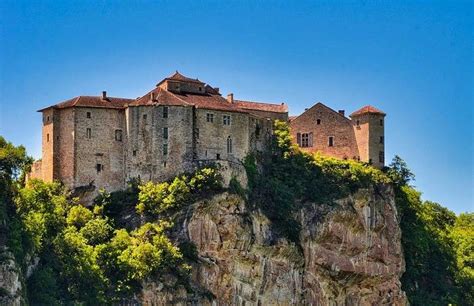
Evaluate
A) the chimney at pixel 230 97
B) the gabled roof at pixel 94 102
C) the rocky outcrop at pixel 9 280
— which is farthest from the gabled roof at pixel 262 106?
the rocky outcrop at pixel 9 280

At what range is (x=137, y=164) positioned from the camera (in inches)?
3462

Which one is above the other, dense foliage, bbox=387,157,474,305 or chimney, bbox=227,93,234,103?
chimney, bbox=227,93,234,103

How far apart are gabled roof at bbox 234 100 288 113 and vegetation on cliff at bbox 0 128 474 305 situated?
3053mm

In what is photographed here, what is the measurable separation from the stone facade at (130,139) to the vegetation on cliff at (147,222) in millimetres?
1239

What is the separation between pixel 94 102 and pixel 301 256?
65.0ft

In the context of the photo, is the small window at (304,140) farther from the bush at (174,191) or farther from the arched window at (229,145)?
the bush at (174,191)

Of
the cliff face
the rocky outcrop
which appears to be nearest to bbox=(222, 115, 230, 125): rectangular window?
the cliff face

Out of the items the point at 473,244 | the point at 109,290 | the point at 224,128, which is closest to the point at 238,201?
the point at 224,128

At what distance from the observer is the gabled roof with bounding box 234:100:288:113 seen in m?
97.7

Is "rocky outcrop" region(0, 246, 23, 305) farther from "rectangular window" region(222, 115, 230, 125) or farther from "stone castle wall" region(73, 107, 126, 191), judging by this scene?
"rectangular window" region(222, 115, 230, 125)

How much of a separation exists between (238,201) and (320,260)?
9.42 metres

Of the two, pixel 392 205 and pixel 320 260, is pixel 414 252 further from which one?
pixel 320 260

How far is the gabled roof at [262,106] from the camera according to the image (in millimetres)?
97688

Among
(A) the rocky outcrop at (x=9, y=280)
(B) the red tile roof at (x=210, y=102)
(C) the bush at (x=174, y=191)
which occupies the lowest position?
(A) the rocky outcrop at (x=9, y=280)
